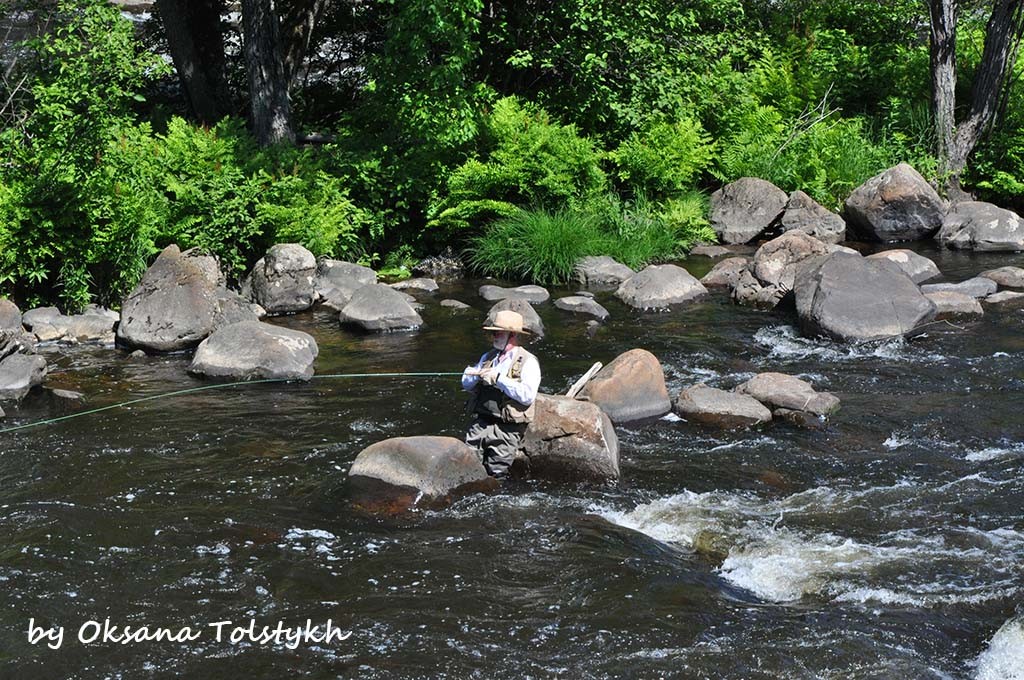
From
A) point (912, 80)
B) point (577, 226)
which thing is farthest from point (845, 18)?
point (577, 226)

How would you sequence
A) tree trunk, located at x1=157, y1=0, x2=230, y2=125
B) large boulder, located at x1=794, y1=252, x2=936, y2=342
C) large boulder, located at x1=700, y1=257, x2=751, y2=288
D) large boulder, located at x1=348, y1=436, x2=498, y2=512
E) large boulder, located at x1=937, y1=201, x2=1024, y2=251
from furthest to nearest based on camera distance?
1. tree trunk, located at x1=157, y1=0, x2=230, y2=125
2. large boulder, located at x1=937, y1=201, x2=1024, y2=251
3. large boulder, located at x1=700, y1=257, x2=751, y2=288
4. large boulder, located at x1=794, y1=252, x2=936, y2=342
5. large boulder, located at x1=348, y1=436, x2=498, y2=512

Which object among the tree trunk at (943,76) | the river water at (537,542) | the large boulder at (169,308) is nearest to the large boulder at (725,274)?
the river water at (537,542)

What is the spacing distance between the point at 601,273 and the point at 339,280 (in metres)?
3.66

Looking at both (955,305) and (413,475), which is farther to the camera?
(955,305)

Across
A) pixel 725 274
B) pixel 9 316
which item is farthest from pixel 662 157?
pixel 9 316

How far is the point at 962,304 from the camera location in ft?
44.6

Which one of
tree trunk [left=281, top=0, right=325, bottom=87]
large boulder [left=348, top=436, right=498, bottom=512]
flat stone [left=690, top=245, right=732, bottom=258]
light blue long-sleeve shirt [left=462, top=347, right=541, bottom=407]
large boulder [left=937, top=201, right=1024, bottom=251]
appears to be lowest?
large boulder [left=348, top=436, right=498, bottom=512]

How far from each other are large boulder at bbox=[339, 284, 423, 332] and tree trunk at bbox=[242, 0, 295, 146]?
4405mm

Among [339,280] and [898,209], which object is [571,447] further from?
[898,209]

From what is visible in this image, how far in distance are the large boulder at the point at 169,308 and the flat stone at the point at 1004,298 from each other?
9.44 metres

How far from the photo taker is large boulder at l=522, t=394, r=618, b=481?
888 centimetres

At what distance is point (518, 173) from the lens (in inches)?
671

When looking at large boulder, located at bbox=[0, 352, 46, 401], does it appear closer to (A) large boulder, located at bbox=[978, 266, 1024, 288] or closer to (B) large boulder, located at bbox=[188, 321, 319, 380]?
(B) large boulder, located at bbox=[188, 321, 319, 380]

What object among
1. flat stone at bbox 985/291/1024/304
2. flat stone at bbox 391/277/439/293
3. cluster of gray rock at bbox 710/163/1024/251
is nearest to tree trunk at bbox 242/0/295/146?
flat stone at bbox 391/277/439/293
